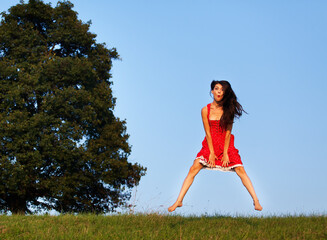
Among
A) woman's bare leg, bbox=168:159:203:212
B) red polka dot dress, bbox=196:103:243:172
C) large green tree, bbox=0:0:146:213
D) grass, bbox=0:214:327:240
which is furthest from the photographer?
large green tree, bbox=0:0:146:213

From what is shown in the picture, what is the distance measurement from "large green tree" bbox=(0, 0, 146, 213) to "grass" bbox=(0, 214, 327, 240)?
8.40 m

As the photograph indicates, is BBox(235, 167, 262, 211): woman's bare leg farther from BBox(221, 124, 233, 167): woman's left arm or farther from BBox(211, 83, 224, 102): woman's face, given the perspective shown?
BBox(211, 83, 224, 102): woman's face

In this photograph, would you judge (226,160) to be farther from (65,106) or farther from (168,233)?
(65,106)

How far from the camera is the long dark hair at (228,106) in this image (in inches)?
298

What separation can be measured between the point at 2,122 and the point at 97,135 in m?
4.66

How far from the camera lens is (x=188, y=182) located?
749cm

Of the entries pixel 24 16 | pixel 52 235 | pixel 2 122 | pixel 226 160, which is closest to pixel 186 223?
pixel 226 160

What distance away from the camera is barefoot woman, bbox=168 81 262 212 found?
24.7ft

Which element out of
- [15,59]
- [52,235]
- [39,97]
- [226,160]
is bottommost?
[52,235]

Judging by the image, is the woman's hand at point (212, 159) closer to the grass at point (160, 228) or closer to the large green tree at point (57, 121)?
the grass at point (160, 228)

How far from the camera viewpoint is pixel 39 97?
19016 millimetres

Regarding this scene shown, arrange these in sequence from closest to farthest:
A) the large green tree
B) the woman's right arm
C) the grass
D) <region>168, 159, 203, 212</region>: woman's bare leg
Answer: the grass, <region>168, 159, 203, 212</region>: woman's bare leg, the woman's right arm, the large green tree

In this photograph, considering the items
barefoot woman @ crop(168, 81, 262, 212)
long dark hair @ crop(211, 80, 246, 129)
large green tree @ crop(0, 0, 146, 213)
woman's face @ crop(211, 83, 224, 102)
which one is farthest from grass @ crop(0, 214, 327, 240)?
large green tree @ crop(0, 0, 146, 213)

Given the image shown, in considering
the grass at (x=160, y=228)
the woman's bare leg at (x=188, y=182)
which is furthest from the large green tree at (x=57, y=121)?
the woman's bare leg at (x=188, y=182)
